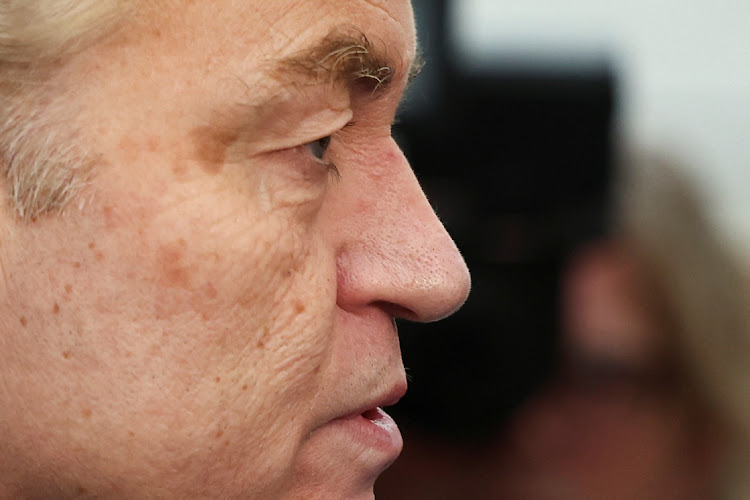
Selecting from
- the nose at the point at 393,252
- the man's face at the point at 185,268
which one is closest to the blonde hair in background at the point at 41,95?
the man's face at the point at 185,268

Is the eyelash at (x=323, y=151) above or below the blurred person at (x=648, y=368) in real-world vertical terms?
above

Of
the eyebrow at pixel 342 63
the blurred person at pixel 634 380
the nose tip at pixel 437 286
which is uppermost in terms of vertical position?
the eyebrow at pixel 342 63

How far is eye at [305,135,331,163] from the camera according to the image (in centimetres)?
90

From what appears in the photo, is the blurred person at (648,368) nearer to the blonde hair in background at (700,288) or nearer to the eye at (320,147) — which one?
the blonde hair in background at (700,288)

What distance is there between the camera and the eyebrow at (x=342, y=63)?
33.0 inches

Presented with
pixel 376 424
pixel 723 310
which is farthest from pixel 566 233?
pixel 376 424

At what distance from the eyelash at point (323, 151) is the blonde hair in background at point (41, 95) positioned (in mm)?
204

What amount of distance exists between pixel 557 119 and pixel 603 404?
3.54 feet

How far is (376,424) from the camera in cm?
98

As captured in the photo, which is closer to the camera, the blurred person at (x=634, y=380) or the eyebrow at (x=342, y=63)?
the eyebrow at (x=342, y=63)

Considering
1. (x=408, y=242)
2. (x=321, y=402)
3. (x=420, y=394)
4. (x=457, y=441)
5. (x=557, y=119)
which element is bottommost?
(x=457, y=441)

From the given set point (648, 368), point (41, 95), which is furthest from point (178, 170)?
point (648, 368)

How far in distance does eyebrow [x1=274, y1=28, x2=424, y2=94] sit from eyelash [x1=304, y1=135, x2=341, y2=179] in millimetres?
61

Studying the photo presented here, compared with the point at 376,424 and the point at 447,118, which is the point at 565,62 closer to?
the point at 447,118
